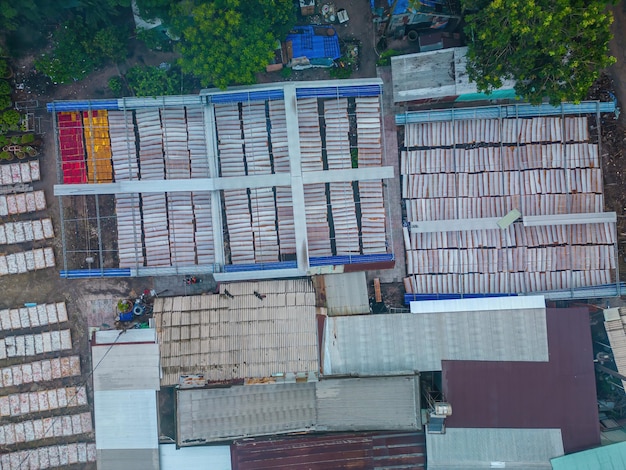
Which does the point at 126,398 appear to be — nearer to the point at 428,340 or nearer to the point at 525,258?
the point at 428,340

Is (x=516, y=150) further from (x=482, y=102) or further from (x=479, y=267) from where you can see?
(x=479, y=267)

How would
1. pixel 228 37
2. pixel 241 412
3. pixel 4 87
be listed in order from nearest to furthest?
pixel 228 37
pixel 241 412
pixel 4 87

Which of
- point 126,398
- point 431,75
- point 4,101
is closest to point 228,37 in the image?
point 431,75

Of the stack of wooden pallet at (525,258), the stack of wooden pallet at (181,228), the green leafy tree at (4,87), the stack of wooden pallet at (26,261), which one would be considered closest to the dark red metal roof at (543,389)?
the stack of wooden pallet at (525,258)

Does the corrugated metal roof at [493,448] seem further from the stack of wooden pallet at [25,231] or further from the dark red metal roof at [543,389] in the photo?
the stack of wooden pallet at [25,231]

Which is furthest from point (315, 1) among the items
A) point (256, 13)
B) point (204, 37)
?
point (204, 37)

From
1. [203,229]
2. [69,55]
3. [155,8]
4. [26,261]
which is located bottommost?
[26,261]

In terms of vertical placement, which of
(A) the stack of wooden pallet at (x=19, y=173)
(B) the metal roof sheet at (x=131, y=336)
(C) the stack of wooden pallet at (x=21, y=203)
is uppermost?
(A) the stack of wooden pallet at (x=19, y=173)
